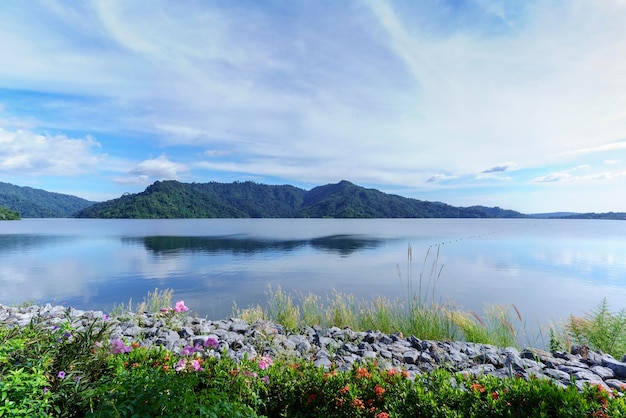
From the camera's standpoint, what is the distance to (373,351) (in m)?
6.18

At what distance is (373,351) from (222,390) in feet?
11.7

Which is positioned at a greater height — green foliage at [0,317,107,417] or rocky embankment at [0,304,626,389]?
green foliage at [0,317,107,417]

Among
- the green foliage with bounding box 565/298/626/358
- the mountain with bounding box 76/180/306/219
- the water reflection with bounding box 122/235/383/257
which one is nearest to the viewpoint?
the green foliage with bounding box 565/298/626/358

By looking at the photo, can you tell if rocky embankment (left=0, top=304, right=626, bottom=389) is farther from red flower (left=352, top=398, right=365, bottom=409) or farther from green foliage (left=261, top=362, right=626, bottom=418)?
red flower (left=352, top=398, right=365, bottom=409)

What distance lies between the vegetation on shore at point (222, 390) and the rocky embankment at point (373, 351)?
109 cm

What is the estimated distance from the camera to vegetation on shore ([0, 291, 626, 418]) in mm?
2725

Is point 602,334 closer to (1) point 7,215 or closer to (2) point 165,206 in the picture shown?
(1) point 7,215

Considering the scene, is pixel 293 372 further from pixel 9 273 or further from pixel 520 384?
pixel 9 273

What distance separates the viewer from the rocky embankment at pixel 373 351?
5219 millimetres

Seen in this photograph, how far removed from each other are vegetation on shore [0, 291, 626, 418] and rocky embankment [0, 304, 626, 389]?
1.09 meters

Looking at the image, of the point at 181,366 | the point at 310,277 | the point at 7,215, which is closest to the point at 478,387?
the point at 181,366

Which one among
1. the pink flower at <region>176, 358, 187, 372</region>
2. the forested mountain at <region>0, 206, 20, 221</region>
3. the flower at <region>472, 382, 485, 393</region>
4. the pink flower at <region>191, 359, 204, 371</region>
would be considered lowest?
the flower at <region>472, 382, 485, 393</region>

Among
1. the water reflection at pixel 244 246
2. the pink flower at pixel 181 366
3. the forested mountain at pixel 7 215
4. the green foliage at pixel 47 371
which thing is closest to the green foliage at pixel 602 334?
the pink flower at pixel 181 366

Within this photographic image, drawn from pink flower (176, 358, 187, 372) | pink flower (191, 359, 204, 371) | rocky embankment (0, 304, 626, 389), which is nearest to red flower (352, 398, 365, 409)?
rocky embankment (0, 304, 626, 389)
